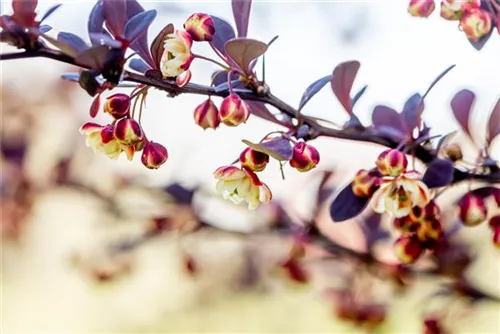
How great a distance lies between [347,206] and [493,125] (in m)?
0.15

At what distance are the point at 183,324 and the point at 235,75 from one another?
7.06ft

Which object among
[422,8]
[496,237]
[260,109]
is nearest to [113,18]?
[260,109]

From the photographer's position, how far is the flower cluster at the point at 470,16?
0.49 metres

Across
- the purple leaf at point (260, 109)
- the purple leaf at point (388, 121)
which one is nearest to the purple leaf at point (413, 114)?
the purple leaf at point (388, 121)

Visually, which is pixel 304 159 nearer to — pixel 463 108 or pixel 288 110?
pixel 288 110

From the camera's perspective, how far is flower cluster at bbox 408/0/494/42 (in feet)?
1.62

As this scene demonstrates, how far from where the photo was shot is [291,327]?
2547 mm

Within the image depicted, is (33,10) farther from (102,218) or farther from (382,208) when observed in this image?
(102,218)

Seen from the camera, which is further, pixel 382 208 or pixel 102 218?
pixel 102 218

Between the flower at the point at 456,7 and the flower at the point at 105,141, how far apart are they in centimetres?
27

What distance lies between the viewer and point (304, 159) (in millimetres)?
474

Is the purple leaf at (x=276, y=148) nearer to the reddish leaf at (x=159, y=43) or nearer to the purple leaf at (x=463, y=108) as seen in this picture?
the reddish leaf at (x=159, y=43)

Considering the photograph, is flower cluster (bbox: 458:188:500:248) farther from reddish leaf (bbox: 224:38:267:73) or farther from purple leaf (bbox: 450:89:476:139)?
reddish leaf (bbox: 224:38:267:73)

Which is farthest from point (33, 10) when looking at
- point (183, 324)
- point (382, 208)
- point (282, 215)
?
point (183, 324)
